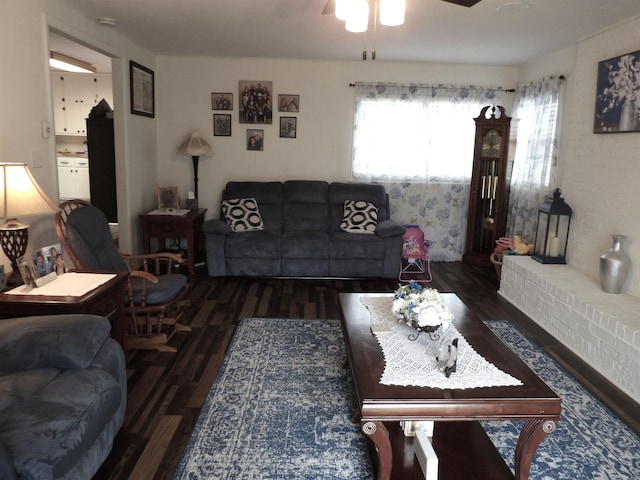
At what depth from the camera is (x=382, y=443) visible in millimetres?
1809

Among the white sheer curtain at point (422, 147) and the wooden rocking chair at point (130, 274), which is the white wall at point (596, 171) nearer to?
the white sheer curtain at point (422, 147)

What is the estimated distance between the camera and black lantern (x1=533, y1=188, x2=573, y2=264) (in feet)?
14.0

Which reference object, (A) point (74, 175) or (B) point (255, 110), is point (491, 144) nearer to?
(B) point (255, 110)

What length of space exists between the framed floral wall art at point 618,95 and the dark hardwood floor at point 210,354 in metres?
1.68

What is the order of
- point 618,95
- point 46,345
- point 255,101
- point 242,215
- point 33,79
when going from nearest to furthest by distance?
1. point 46,345
2. point 33,79
3. point 618,95
4. point 242,215
5. point 255,101

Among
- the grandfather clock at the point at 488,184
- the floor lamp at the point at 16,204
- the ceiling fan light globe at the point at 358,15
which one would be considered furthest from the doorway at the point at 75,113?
the ceiling fan light globe at the point at 358,15

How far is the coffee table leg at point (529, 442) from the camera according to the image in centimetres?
186

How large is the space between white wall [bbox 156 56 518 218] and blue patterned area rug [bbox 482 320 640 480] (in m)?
3.85

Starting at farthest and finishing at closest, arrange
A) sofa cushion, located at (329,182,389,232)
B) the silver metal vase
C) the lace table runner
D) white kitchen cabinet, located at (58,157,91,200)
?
white kitchen cabinet, located at (58,157,91,200)
sofa cushion, located at (329,182,389,232)
the silver metal vase
the lace table runner

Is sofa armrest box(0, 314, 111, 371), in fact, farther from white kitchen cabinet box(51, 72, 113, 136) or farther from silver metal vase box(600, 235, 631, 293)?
white kitchen cabinet box(51, 72, 113, 136)

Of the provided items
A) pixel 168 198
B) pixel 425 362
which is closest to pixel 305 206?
pixel 168 198

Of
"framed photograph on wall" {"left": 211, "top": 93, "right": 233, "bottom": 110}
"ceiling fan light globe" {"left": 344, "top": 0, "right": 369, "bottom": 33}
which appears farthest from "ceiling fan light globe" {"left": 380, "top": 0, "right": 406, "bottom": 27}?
"framed photograph on wall" {"left": 211, "top": 93, "right": 233, "bottom": 110}

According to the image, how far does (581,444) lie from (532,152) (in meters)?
3.49

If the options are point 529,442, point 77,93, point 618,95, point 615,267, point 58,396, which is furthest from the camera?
point 77,93
